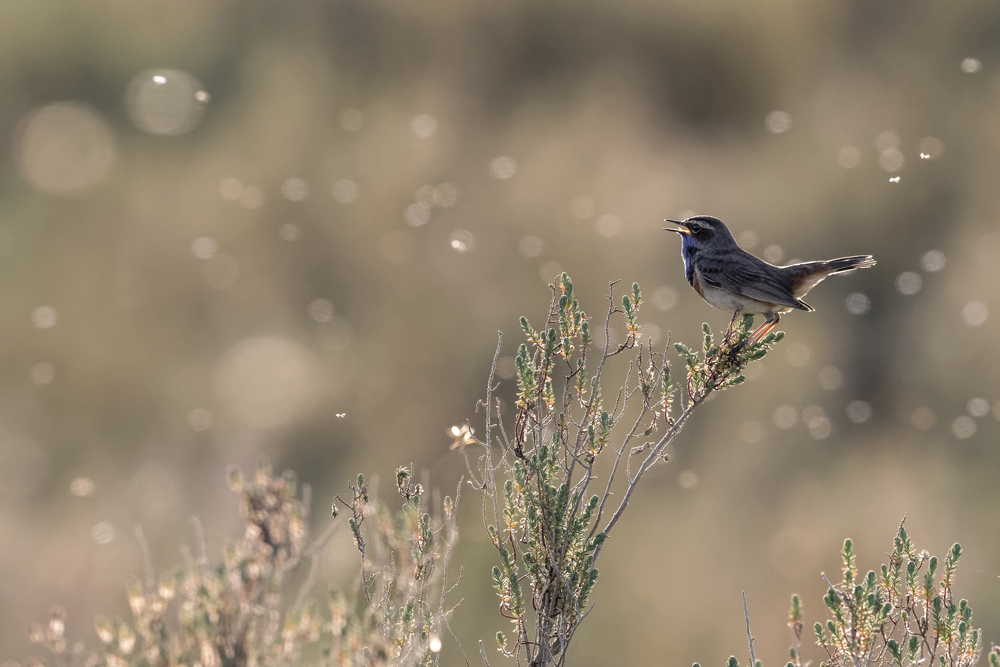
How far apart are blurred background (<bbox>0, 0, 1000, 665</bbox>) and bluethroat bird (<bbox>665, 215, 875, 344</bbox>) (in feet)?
22.5

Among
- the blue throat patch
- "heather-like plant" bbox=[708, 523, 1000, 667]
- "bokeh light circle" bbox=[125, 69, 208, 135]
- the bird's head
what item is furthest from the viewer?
"bokeh light circle" bbox=[125, 69, 208, 135]

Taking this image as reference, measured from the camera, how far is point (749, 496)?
15.3 m

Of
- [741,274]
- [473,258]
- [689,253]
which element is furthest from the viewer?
[473,258]

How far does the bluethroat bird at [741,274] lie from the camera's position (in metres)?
5.89

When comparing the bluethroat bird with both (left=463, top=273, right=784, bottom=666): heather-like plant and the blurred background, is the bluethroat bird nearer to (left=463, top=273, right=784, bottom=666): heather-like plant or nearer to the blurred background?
(left=463, top=273, right=784, bottom=666): heather-like plant

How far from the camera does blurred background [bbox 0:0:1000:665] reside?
14.4 metres

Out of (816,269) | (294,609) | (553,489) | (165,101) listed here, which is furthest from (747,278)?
(165,101)

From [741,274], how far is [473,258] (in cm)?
1324

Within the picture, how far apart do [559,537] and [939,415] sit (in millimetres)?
15152

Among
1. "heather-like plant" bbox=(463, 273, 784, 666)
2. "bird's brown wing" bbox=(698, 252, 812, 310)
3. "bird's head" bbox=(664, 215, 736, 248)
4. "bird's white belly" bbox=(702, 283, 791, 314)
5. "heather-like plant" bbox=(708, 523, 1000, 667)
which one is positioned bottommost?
"heather-like plant" bbox=(463, 273, 784, 666)

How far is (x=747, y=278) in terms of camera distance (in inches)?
237

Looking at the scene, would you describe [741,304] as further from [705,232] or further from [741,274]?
[705,232]

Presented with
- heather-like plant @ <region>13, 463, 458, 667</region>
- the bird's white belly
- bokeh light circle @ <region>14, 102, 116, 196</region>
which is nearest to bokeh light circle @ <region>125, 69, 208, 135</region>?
bokeh light circle @ <region>14, 102, 116, 196</region>

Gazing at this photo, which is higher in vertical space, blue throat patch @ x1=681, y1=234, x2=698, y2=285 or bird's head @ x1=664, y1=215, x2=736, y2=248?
bird's head @ x1=664, y1=215, x2=736, y2=248
